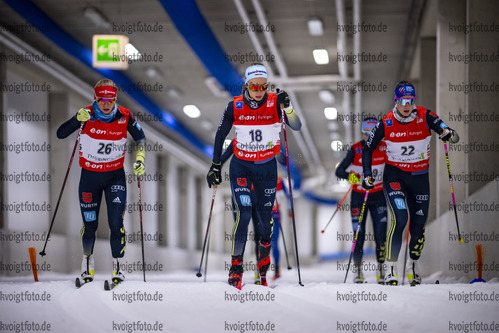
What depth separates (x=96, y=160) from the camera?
315 inches

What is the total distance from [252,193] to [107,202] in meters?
1.57

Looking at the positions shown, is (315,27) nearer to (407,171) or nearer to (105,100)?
(407,171)

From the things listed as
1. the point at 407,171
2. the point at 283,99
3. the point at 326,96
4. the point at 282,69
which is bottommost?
the point at 407,171

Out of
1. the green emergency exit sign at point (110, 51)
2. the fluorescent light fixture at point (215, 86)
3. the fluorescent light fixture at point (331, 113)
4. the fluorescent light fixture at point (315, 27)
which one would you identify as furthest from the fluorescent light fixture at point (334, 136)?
the green emergency exit sign at point (110, 51)

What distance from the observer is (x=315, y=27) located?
618 inches

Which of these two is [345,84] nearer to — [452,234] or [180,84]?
[180,84]

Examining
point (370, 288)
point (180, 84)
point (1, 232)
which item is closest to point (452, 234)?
point (370, 288)

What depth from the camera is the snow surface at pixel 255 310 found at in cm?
592

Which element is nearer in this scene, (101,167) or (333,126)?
(101,167)

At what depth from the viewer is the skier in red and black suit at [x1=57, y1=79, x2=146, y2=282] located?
7961 mm

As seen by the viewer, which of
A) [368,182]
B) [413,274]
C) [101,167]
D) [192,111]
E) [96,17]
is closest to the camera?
[101,167]

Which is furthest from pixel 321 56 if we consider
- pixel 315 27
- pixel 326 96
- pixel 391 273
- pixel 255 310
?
pixel 255 310

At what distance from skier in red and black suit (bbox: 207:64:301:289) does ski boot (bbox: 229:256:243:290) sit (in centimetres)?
12

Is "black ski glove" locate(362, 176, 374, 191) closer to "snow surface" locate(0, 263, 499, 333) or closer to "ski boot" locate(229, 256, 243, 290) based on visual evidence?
"snow surface" locate(0, 263, 499, 333)
